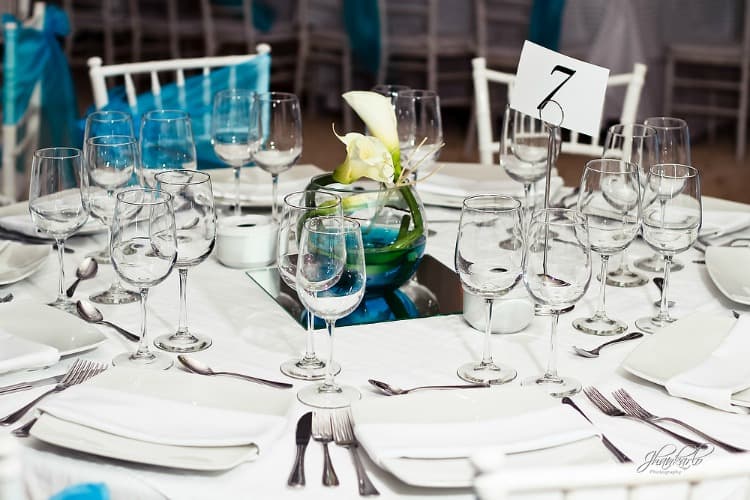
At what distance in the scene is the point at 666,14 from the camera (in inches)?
191

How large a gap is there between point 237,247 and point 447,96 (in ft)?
12.6

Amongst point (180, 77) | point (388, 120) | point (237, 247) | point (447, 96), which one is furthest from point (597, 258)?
point (447, 96)

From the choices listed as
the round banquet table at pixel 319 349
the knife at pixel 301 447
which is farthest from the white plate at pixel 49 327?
the knife at pixel 301 447

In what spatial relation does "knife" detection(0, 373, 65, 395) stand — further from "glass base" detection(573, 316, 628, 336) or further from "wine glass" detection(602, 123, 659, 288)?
"wine glass" detection(602, 123, 659, 288)

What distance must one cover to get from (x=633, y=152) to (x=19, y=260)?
1.06 meters

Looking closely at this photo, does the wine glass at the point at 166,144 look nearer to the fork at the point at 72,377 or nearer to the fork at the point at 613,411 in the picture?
the fork at the point at 72,377

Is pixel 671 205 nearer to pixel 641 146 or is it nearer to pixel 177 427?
pixel 641 146

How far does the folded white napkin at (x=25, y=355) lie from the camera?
130cm

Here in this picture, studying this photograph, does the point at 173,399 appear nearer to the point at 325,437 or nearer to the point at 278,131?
the point at 325,437

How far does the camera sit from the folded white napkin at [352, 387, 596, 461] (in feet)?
3.62

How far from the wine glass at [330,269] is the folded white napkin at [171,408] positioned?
98 mm

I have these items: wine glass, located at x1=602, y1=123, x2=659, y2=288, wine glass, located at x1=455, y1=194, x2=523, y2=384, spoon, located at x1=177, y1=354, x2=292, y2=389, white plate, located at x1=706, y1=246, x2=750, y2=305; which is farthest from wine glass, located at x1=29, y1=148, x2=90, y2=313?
white plate, located at x1=706, y1=246, x2=750, y2=305

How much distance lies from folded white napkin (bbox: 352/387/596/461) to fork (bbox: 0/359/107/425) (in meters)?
0.38

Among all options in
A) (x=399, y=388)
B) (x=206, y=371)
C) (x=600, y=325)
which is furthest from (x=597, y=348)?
(x=206, y=371)
